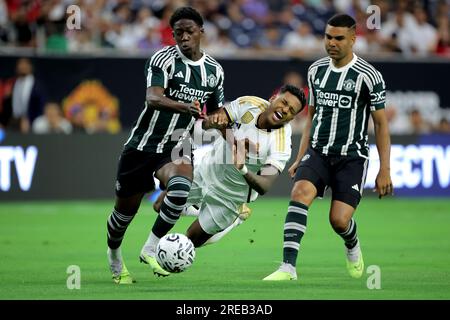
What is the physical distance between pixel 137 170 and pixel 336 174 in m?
1.92

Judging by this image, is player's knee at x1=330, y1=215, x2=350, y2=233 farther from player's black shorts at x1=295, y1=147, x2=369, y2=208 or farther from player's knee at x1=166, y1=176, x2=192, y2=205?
player's knee at x1=166, y1=176, x2=192, y2=205

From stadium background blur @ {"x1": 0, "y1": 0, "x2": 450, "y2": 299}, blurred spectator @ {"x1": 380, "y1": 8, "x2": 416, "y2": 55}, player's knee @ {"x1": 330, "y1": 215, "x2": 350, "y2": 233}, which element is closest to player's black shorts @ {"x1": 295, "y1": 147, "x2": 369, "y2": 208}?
player's knee @ {"x1": 330, "y1": 215, "x2": 350, "y2": 233}

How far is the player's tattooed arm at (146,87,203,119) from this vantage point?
10.1 meters

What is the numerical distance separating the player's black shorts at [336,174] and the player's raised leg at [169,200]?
1152 millimetres

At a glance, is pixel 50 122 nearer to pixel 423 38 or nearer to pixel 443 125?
pixel 443 125

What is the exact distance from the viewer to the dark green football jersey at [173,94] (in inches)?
420

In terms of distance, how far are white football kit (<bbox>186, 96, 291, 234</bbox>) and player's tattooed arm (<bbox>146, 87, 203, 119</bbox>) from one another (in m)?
1.13

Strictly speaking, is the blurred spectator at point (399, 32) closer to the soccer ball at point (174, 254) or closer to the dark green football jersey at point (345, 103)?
the dark green football jersey at point (345, 103)

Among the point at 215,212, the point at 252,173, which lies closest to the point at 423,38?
the point at 215,212

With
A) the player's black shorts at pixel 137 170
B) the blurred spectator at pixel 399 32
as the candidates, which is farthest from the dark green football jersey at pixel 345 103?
the blurred spectator at pixel 399 32

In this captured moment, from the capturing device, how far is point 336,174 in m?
10.9

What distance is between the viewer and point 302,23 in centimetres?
2334
